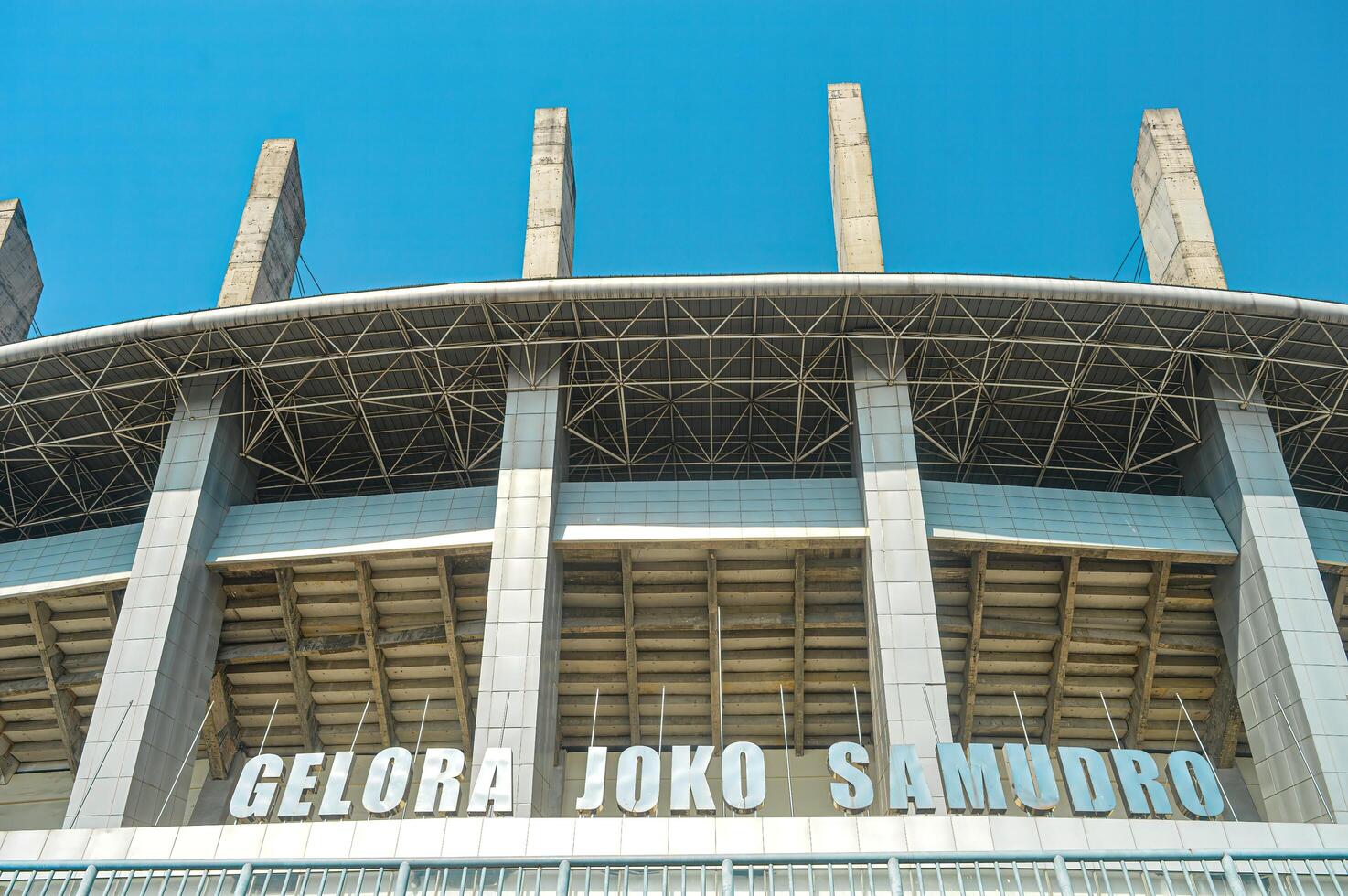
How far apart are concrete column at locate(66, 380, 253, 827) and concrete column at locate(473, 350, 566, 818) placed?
329 inches

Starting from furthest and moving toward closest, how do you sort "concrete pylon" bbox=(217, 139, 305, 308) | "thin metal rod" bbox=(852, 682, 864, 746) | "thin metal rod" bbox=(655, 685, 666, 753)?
"concrete pylon" bbox=(217, 139, 305, 308) → "thin metal rod" bbox=(655, 685, 666, 753) → "thin metal rod" bbox=(852, 682, 864, 746)

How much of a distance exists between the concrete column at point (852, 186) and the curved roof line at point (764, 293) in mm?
3131

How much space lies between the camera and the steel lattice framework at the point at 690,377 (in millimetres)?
29484

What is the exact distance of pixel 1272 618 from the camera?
27.5 m

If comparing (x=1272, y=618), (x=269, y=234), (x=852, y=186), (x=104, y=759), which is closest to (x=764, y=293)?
(x=852, y=186)

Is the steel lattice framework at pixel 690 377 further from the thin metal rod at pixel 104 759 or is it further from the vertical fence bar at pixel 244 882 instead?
the vertical fence bar at pixel 244 882

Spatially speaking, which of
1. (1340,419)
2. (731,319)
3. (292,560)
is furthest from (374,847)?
(1340,419)

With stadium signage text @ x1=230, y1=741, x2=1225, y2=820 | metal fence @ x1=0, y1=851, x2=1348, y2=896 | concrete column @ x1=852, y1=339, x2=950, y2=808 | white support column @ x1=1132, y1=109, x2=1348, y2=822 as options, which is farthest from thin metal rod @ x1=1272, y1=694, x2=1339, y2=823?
metal fence @ x1=0, y1=851, x2=1348, y2=896

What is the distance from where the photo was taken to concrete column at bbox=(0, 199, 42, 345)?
3788 centimetres

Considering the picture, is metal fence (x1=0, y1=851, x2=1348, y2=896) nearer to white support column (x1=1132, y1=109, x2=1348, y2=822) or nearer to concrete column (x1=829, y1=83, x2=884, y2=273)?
white support column (x1=1132, y1=109, x2=1348, y2=822)

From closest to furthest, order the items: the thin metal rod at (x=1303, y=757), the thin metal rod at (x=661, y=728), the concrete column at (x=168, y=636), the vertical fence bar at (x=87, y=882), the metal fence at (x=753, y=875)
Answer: the metal fence at (x=753, y=875)
the vertical fence bar at (x=87, y=882)
the thin metal rod at (x=1303, y=757)
the concrete column at (x=168, y=636)
the thin metal rod at (x=661, y=728)

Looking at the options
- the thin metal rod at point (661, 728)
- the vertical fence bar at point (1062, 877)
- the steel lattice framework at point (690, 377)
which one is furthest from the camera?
the thin metal rod at point (661, 728)

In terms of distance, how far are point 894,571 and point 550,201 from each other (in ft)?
52.6

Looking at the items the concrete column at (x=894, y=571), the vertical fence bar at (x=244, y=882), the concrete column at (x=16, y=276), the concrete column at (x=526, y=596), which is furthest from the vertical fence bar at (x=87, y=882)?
Result: the concrete column at (x=16, y=276)
